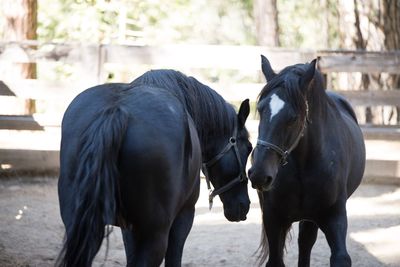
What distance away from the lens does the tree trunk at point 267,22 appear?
46.4ft

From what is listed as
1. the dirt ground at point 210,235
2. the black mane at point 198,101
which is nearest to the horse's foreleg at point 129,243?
the black mane at point 198,101

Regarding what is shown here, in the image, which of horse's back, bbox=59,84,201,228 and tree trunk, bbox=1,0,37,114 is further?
tree trunk, bbox=1,0,37,114

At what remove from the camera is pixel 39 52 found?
35.9ft

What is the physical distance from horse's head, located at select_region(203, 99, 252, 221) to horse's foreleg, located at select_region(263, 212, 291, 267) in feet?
1.26

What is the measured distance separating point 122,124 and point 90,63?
25.1 feet

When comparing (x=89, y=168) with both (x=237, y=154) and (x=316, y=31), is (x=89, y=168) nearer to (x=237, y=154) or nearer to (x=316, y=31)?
(x=237, y=154)

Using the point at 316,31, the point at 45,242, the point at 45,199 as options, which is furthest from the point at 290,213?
the point at 316,31

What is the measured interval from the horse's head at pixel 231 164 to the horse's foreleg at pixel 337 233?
0.61 meters

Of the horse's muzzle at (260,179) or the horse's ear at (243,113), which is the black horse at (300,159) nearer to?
the horse's muzzle at (260,179)

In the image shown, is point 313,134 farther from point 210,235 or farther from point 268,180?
point 210,235

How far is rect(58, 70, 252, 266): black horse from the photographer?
3232 millimetres

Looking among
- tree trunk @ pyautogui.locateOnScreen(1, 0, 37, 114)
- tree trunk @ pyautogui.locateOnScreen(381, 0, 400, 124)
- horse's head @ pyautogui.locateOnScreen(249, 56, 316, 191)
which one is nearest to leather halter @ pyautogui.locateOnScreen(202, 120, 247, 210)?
horse's head @ pyautogui.locateOnScreen(249, 56, 316, 191)

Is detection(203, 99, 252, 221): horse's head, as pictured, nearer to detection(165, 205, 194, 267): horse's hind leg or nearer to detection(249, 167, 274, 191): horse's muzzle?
detection(249, 167, 274, 191): horse's muzzle

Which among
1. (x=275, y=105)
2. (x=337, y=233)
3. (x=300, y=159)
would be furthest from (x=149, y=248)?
(x=337, y=233)
